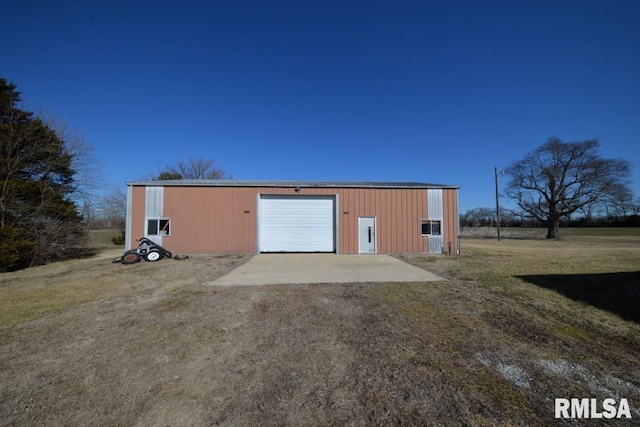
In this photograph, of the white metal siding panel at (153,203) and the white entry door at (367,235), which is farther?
the white entry door at (367,235)

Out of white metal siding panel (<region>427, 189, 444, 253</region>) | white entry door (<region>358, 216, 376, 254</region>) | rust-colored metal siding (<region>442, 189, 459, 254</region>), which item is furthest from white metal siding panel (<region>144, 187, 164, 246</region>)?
rust-colored metal siding (<region>442, 189, 459, 254</region>)

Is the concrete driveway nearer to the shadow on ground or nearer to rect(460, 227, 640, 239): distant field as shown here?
the shadow on ground

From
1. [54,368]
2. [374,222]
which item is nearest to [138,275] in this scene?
[54,368]

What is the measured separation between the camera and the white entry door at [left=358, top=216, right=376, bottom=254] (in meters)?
14.3

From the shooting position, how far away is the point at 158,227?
13.7 metres

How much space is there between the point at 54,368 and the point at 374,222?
42.8ft

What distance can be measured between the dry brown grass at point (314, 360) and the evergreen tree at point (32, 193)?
10.0 m

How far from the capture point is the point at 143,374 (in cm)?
286

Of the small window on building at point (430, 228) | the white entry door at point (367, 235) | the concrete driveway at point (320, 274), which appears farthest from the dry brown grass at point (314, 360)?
the small window on building at point (430, 228)

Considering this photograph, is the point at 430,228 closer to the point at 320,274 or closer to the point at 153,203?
the point at 320,274

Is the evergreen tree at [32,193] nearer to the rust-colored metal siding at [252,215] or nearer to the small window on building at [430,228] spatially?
the rust-colored metal siding at [252,215]

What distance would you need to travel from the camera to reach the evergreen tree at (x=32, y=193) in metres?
11.3

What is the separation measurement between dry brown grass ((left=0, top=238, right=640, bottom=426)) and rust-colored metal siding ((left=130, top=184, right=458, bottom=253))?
8.23 metres

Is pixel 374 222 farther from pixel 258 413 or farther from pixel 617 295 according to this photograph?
pixel 258 413
